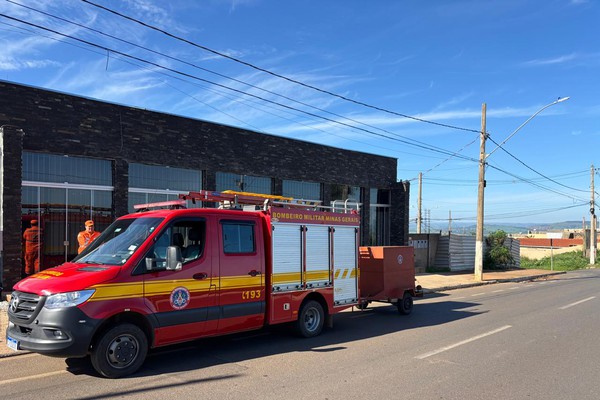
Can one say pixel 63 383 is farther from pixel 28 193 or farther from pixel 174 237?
pixel 28 193

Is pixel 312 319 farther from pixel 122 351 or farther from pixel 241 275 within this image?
pixel 122 351

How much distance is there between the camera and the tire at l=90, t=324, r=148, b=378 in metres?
5.96

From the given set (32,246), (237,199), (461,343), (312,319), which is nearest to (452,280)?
(461,343)

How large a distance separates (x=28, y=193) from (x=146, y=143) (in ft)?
11.8

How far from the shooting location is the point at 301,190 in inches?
790

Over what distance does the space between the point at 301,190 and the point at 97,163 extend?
340 inches

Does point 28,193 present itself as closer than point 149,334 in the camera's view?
No

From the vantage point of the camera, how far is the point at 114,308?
238 inches

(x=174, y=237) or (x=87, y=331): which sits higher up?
(x=174, y=237)

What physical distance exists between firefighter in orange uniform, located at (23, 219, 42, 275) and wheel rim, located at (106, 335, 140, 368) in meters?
7.54

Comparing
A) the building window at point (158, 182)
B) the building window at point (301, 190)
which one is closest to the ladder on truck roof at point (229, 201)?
the building window at point (158, 182)

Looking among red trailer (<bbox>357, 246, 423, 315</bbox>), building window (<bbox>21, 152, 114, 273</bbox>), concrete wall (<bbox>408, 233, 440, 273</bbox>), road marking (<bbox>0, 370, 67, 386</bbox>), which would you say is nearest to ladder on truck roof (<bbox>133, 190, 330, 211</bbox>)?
red trailer (<bbox>357, 246, 423, 315</bbox>)

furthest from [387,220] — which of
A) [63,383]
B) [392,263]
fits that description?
[63,383]

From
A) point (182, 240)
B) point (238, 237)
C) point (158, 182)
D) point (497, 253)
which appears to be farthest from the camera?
point (497, 253)
